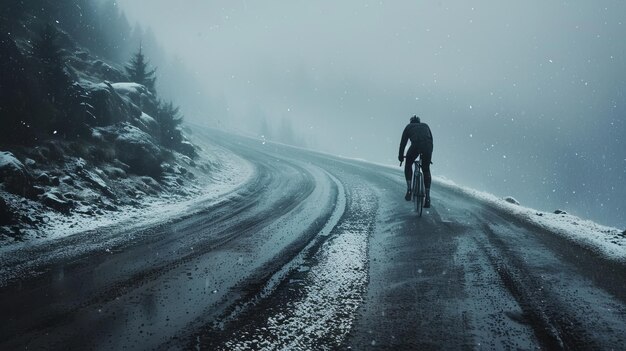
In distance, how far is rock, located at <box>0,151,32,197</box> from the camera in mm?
6305

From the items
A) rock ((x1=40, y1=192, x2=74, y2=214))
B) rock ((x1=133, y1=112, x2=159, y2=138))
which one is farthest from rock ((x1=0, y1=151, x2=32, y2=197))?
rock ((x1=133, y1=112, x2=159, y2=138))

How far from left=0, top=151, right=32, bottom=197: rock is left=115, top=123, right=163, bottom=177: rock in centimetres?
359

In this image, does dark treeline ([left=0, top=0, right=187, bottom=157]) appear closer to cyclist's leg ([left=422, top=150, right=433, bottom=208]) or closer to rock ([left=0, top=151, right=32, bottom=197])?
rock ([left=0, top=151, right=32, bottom=197])

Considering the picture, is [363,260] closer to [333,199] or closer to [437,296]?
[437,296]

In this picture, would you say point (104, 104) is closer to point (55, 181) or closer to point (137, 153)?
point (137, 153)

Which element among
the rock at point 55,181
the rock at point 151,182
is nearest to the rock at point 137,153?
the rock at point 151,182

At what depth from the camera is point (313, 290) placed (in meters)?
3.65

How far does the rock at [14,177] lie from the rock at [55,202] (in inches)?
10.0

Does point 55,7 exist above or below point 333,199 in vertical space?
above

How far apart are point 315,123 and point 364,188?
15645 centimetres

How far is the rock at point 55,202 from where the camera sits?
658 cm

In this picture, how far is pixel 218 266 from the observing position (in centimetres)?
443

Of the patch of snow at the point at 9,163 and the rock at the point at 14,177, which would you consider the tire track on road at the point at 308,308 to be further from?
the patch of snow at the point at 9,163

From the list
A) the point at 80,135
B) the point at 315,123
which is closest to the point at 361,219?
the point at 80,135
